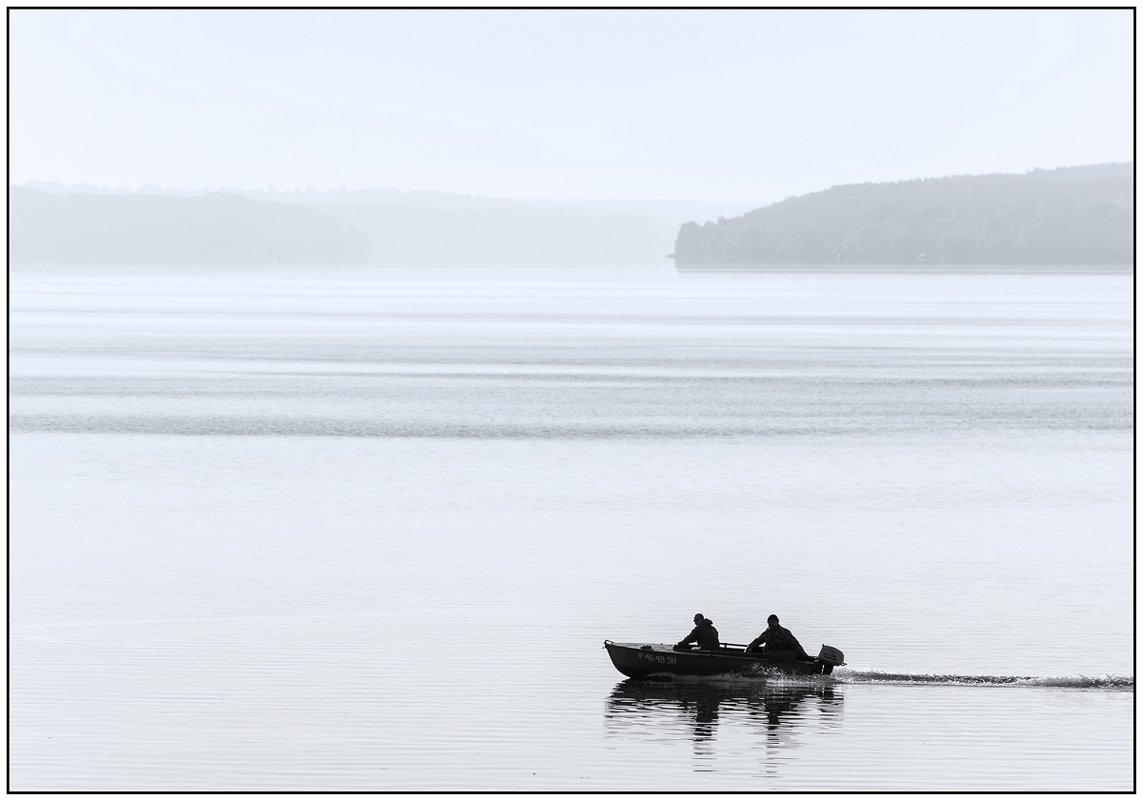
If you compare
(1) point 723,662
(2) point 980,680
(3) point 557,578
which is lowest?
(2) point 980,680

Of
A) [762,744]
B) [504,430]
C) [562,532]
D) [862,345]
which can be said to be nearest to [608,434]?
[504,430]

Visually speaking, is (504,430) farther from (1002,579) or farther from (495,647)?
(495,647)

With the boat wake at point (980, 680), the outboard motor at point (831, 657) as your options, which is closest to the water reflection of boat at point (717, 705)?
the outboard motor at point (831, 657)

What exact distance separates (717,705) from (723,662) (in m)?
0.87

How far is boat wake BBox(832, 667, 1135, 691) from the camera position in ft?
91.6

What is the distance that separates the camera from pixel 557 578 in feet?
121

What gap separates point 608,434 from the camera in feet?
211

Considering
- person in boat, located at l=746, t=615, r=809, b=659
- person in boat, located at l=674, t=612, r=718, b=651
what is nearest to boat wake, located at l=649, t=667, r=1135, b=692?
person in boat, located at l=746, t=615, r=809, b=659

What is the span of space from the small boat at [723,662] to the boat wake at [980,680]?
611mm

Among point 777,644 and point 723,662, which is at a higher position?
point 777,644

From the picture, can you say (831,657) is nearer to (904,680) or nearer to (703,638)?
(904,680)

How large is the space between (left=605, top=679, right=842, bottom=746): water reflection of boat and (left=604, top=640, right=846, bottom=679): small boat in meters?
0.17

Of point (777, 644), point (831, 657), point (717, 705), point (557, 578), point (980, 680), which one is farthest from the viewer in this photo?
point (557, 578)

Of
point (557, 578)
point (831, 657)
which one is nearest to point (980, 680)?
point (831, 657)
